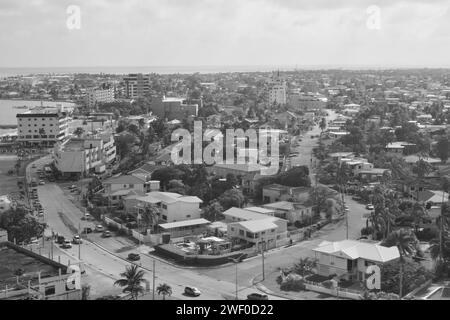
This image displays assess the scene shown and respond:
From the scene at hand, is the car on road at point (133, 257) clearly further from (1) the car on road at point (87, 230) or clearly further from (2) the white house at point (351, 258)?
(2) the white house at point (351, 258)

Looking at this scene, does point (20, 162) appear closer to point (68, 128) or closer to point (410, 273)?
point (68, 128)

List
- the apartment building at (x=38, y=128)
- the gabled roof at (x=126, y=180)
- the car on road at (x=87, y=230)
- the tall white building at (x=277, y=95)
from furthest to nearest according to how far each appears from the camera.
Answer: the tall white building at (x=277, y=95) → the apartment building at (x=38, y=128) → the gabled roof at (x=126, y=180) → the car on road at (x=87, y=230)

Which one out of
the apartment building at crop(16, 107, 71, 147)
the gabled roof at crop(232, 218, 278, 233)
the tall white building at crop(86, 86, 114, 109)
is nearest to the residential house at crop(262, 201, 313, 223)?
the gabled roof at crop(232, 218, 278, 233)

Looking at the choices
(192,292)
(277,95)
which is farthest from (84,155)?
(277,95)

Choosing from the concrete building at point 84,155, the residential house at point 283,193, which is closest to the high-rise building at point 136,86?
the concrete building at point 84,155

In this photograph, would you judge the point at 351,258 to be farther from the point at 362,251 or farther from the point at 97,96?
the point at 97,96

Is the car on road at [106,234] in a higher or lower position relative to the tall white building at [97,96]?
lower

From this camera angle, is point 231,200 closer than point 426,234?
No
